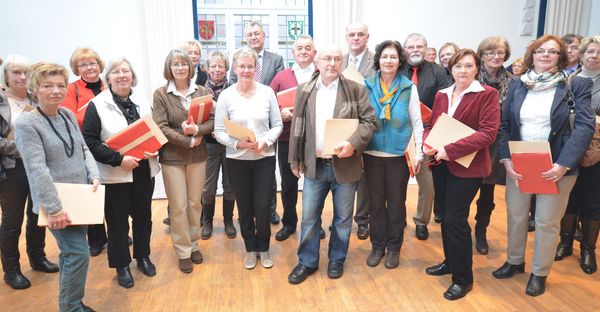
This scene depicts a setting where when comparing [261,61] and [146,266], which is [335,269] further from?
[261,61]

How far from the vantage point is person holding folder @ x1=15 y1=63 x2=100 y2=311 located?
1766 mm

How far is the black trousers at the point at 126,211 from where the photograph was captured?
239cm

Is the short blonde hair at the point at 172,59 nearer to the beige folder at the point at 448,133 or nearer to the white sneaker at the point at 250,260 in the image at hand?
the white sneaker at the point at 250,260

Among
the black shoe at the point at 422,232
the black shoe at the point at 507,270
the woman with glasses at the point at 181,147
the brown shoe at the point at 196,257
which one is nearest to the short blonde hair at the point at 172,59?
the woman with glasses at the point at 181,147

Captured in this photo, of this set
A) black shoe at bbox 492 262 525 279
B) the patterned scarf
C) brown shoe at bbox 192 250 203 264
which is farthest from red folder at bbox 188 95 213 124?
black shoe at bbox 492 262 525 279

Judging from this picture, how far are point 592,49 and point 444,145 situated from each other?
3.93 feet

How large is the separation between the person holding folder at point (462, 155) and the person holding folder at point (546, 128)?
24 centimetres

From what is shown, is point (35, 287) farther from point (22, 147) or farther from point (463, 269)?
point (463, 269)

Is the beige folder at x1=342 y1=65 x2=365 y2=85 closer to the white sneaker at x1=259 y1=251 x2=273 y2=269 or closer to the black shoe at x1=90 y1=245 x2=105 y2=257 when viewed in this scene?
the white sneaker at x1=259 y1=251 x2=273 y2=269

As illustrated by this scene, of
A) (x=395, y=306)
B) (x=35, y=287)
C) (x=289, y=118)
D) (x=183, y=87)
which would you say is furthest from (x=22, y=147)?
(x=395, y=306)

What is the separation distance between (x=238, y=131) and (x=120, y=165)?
0.73 metres

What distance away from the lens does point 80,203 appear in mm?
1898

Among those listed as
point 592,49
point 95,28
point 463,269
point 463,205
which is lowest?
point 463,269

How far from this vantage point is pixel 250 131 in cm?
238
